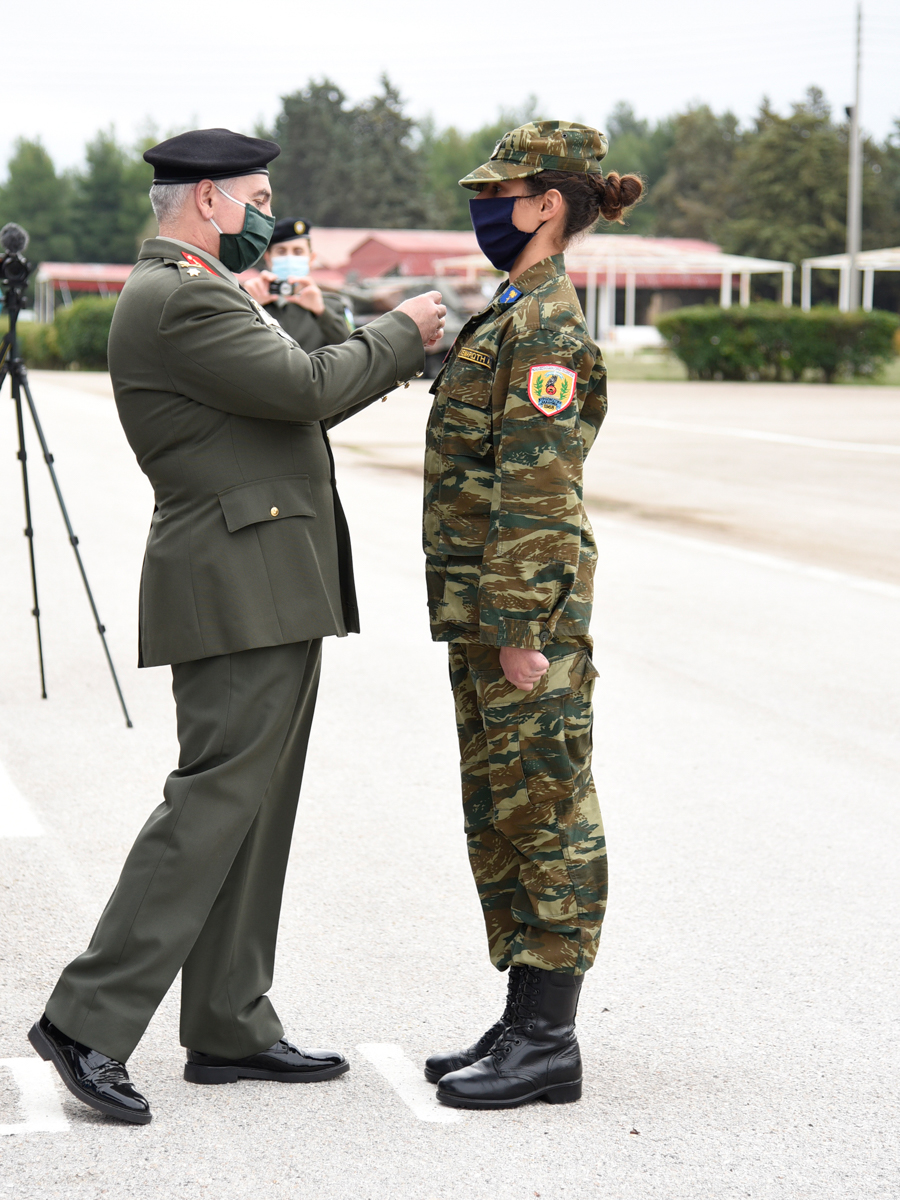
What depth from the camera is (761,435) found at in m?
20.3

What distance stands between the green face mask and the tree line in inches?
3278

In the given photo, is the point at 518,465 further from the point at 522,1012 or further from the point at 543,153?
the point at 522,1012

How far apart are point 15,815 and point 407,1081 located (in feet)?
7.48

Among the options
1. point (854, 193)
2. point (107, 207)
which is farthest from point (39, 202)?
point (854, 193)

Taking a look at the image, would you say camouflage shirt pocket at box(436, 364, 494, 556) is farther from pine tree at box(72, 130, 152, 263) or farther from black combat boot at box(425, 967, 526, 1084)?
pine tree at box(72, 130, 152, 263)

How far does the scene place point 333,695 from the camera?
6.64 metres

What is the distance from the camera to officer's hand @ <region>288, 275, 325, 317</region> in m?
7.27

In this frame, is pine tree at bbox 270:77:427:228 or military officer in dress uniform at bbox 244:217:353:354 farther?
pine tree at bbox 270:77:427:228

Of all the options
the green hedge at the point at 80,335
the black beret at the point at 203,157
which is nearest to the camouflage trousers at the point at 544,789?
the black beret at the point at 203,157

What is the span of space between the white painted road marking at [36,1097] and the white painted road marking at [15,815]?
5.43ft

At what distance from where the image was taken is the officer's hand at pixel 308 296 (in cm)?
727

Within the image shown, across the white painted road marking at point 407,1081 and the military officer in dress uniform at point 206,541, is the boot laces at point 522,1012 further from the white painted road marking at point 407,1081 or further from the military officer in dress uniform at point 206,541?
the military officer in dress uniform at point 206,541

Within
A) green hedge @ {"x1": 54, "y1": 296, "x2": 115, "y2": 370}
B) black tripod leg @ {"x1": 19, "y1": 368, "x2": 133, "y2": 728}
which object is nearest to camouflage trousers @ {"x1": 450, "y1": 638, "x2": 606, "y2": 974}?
black tripod leg @ {"x1": 19, "y1": 368, "x2": 133, "y2": 728}

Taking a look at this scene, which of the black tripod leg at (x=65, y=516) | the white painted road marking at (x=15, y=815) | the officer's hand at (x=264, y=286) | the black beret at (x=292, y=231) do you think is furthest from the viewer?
the black beret at (x=292, y=231)
